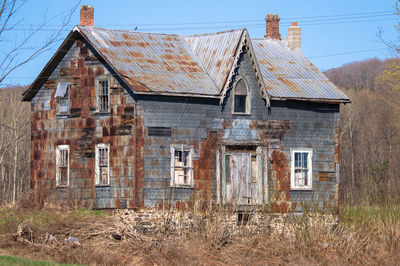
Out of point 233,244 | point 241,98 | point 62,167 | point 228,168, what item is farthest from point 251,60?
point 233,244

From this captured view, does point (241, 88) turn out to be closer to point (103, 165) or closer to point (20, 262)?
point (103, 165)

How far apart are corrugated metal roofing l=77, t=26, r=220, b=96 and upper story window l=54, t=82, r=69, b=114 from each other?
2.53 meters

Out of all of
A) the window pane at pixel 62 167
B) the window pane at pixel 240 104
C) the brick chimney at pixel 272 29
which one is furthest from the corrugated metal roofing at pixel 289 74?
the window pane at pixel 62 167

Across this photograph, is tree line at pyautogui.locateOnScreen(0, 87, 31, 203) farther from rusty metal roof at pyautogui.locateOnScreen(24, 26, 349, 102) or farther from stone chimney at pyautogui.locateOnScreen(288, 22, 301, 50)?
stone chimney at pyautogui.locateOnScreen(288, 22, 301, 50)

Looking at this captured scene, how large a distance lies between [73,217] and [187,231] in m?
6.85

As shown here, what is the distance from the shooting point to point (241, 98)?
32.2 meters

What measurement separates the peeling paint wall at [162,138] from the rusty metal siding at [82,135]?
40mm

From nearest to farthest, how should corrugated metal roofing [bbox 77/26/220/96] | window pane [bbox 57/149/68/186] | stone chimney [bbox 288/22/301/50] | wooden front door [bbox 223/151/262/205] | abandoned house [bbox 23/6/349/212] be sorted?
abandoned house [bbox 23/6/349/212]
corrugated metal roofing [bbox 77/26/220/96]
wooden front door [bbox 223/151/262/205]
window pane [bbox 57/149/68/186]
stone chimney [bbox 288/22/301/50]

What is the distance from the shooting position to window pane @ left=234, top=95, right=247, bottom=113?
3200 cm

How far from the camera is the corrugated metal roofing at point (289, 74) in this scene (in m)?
33.4

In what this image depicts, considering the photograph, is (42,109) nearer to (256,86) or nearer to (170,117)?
(170,117)

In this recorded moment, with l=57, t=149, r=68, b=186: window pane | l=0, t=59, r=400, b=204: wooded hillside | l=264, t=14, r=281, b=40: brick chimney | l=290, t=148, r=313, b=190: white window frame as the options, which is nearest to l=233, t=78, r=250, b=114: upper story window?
l=290, t=148, r=313, b=190: white window frame

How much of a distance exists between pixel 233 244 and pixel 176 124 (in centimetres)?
866

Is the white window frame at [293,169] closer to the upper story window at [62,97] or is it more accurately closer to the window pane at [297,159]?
the window pane at [297,159]
